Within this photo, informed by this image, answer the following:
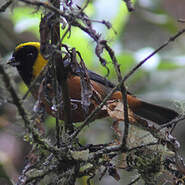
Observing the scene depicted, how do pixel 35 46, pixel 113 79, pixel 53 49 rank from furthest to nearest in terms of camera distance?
pixel 113 79, pixel 35 46, pixel 53 49

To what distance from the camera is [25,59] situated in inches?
134

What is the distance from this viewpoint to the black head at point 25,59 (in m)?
3.35

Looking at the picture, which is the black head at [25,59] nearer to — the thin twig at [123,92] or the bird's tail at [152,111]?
the bird's tail at [152,111]

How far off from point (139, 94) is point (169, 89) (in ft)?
0.99

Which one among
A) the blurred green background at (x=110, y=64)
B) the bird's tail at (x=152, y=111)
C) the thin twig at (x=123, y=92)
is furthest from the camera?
the blurred green background at (x=110, y=64)

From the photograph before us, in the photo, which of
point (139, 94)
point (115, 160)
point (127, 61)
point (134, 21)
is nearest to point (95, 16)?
point (127, 61)

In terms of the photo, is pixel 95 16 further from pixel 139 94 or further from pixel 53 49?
pixel 53 49

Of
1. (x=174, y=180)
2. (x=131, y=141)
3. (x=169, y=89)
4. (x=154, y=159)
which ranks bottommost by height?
(x=169, y=89)

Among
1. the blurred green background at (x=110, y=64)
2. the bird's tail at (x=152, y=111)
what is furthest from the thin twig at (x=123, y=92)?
the bird's tail at (x=152, y=111)

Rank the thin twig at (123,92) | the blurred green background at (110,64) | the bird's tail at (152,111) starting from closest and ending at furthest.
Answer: the thin twig at (123,92)
the bird's tail at (152,111)
the blurred green background at (110,64)

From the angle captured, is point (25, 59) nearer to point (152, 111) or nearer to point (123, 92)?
point (152, 111)

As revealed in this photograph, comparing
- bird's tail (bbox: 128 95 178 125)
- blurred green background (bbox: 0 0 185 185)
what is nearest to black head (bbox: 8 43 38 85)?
blurred green background (bbox: 0 0 185 185)

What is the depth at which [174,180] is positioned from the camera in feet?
6.69

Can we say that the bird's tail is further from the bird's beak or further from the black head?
the bird's beak
